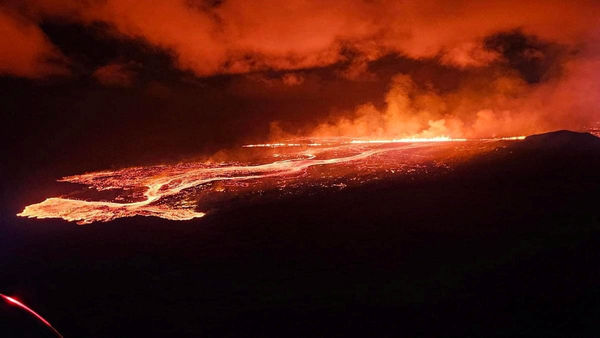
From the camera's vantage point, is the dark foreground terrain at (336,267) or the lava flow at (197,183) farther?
the lava flow at (197,183)

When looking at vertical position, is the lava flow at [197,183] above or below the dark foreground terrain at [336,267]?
above

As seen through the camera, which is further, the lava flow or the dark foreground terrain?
the lava flow

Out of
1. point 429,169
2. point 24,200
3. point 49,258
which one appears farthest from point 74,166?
point 429,169

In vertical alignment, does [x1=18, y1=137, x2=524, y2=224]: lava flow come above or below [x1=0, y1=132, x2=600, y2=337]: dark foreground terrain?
above

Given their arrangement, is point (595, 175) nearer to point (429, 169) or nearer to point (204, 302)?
A: point (429, 169)
